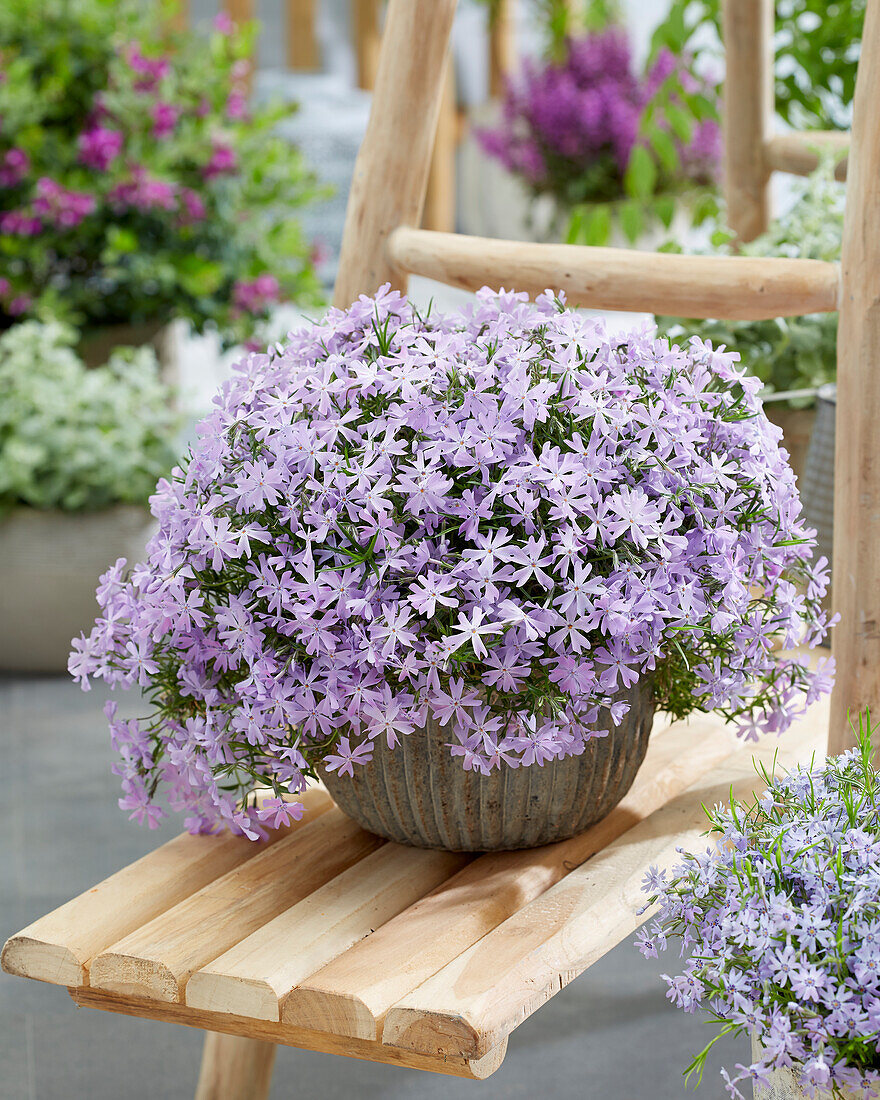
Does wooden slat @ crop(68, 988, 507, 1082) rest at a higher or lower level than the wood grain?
lower

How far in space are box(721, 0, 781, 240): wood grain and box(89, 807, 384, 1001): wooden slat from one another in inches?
37.0

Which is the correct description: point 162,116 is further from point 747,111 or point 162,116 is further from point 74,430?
point 747,111

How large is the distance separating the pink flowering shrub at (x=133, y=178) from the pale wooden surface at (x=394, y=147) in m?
1.88

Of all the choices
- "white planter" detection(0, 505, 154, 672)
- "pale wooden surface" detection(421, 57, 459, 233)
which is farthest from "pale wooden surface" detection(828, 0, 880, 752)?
"pale wooden surface" detection(421, 57, 459, 233)

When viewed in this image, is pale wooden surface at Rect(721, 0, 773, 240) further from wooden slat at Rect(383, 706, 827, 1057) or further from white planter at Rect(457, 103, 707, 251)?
white planter at Rect(457, 103, 707, 251)

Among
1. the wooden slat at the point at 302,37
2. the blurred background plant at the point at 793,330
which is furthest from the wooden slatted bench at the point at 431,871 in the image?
the wooden slat at the point at 302,37

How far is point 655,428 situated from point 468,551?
142 mm

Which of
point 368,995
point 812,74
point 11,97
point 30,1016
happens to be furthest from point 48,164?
point 368,995

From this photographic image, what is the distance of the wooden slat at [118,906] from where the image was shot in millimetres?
774

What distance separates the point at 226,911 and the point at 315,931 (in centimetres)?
7

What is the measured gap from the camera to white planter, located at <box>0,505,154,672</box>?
2.45 metres

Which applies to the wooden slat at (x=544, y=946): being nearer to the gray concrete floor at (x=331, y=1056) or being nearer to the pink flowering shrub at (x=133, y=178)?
the gray concrete floor at (x=331, y=1056)

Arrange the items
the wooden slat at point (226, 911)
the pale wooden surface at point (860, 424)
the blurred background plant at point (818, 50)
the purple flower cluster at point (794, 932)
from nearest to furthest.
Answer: the purple flower cluster at point (794, 932) < the wooden slat at point (226, 911) < the pale wooden surface at point (860, 424) < the blurred background plant at point (818, 50)

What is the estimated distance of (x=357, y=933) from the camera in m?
0.78
